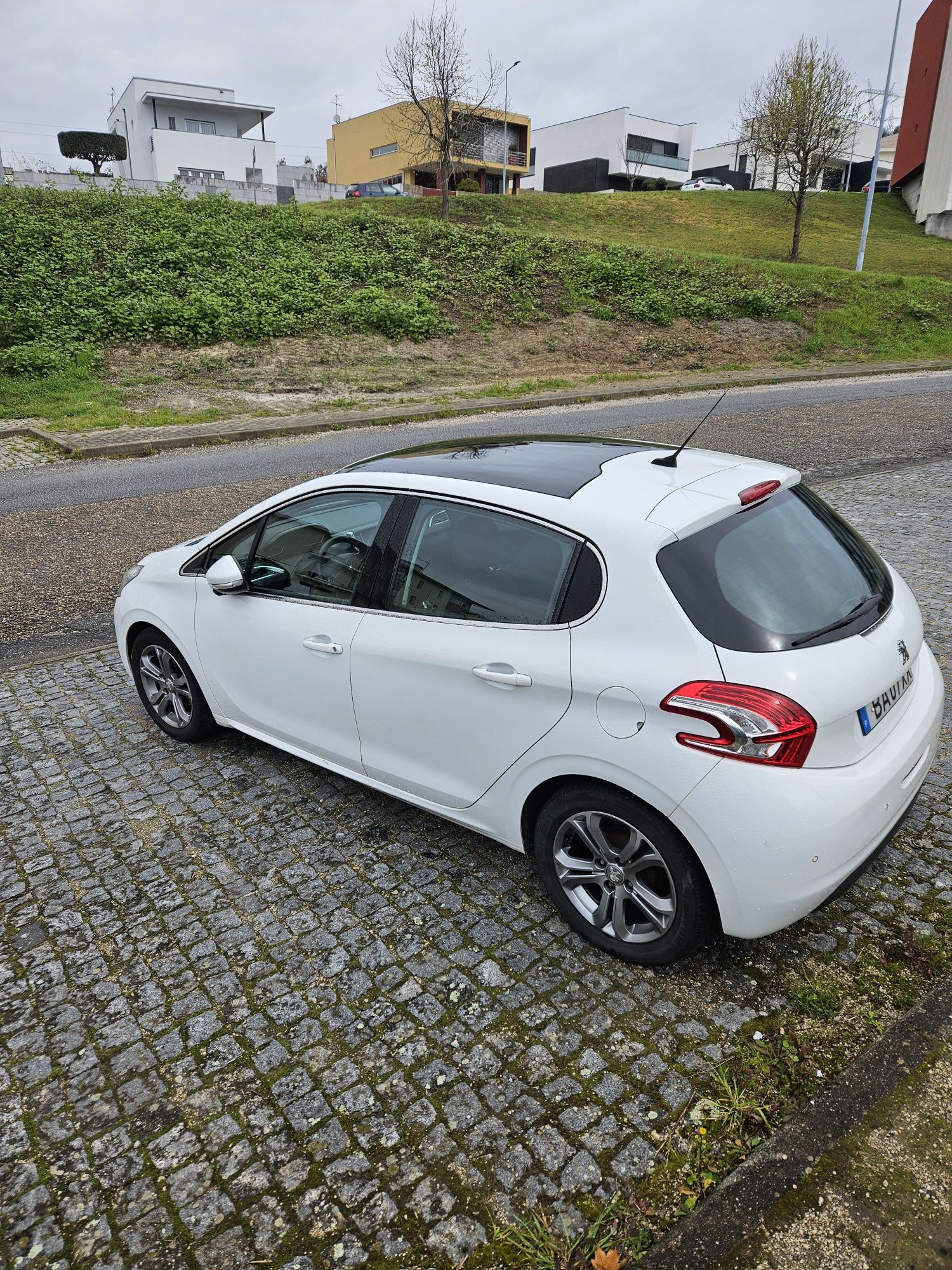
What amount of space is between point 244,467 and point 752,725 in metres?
10.5

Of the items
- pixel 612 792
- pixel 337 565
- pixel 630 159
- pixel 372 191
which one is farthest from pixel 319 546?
pixel 630 159

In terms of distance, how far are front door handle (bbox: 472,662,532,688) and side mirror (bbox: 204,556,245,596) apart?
1439mm

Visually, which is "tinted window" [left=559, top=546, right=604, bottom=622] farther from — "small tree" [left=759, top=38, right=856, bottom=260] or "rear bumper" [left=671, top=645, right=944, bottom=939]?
"small tree" [left=759, top=38, right=856, bottom=260]

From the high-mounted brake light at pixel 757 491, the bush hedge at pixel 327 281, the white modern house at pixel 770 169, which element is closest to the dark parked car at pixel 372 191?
the bush hedge at pixel 327 281

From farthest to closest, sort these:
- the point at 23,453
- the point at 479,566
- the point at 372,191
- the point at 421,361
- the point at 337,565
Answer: the point at 372,191 < the point at 421,361 < the point at 23,453 < the point at 337,565 < the point at 479,566

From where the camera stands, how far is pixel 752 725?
2621 millimetres

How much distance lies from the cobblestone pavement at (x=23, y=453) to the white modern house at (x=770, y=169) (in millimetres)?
55312

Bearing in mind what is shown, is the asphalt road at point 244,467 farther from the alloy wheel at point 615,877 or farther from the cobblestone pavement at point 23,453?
the alloy wheel at point 615,877

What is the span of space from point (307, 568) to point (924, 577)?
4.94 meters

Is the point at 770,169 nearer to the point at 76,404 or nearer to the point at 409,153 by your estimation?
the point at 409,153

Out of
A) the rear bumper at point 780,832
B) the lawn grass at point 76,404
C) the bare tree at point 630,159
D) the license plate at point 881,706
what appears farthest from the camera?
the bare tree at point 630,159

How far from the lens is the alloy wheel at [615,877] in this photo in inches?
115

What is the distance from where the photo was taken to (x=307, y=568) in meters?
3.95

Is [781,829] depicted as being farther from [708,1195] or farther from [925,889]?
[925,889]
